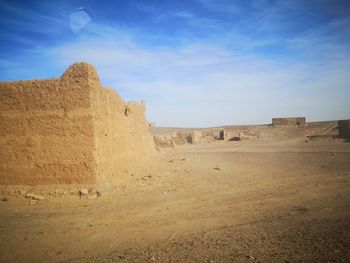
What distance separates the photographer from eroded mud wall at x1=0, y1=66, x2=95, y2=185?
7828 millimetres

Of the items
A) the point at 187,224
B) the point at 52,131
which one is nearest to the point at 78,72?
the point at 52,131

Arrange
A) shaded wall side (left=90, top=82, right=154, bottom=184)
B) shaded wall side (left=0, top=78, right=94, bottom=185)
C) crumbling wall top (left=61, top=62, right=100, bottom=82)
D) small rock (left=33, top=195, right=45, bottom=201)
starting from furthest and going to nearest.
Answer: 1. shaded wall side (left=90, top=82, right=154, bottom=184)
2. crumbling wall top (left=61, top=62, right=100, bottom=82)
3. shaded wall side (left=0, top=78, right=94, bottom=185)
4. small rock (left=33, top=195, right=45, bottom=201)

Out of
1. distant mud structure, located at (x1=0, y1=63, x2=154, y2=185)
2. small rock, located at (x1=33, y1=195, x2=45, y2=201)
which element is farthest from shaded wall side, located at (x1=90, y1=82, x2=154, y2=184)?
small rock, located at (x1=33, y1=195, x2=45, y2=201)

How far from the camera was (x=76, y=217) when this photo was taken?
5844 millimetres

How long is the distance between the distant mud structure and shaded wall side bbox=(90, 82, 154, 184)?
0.10 meters

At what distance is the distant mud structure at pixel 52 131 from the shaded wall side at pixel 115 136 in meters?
0.10

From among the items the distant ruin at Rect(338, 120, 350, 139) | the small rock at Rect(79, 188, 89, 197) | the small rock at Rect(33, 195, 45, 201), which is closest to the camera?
the small rock at Rect(33, 195, 45, 201)

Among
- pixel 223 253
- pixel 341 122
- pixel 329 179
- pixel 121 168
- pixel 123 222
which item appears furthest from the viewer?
pixel 341 122

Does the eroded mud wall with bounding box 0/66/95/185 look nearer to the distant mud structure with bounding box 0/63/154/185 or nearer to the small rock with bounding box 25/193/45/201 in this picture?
the distant mud structure with bounding box 0/63/154/185

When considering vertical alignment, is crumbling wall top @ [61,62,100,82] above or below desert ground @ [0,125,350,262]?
above

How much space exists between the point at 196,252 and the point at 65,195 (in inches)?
200

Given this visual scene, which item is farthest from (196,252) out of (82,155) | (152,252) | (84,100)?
(84,100)

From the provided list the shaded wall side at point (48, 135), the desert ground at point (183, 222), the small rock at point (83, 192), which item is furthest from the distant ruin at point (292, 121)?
the small rock at point (83, 192)

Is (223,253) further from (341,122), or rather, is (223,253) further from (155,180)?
(341,122)
